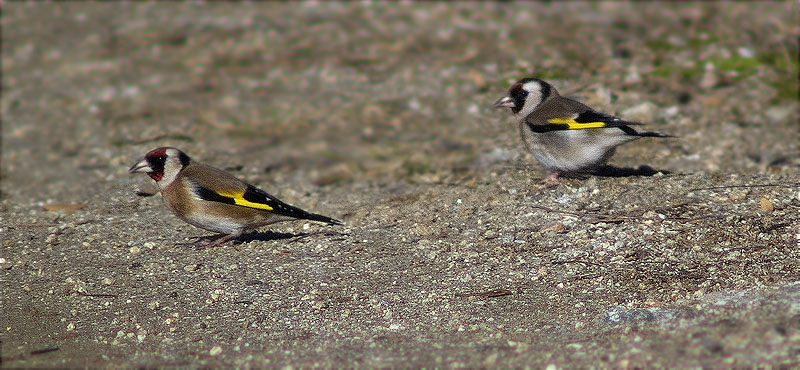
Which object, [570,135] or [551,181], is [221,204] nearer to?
[551,181]

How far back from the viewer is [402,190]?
22.3ft

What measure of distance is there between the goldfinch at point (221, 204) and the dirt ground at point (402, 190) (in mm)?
171

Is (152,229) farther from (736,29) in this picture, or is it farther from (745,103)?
(736,29)

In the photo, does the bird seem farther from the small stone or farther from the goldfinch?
the goldfinch

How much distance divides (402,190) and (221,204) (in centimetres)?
168

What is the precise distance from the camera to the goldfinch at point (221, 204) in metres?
5.59

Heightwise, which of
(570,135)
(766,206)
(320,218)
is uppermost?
(570,135)

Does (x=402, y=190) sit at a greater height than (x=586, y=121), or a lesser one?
lesser

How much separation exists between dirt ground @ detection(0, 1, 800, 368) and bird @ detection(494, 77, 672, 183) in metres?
0.19

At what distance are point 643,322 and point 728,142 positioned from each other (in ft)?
12.6

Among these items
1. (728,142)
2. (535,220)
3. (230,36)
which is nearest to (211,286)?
(535,220)

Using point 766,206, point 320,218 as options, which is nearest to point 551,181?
point 766,206

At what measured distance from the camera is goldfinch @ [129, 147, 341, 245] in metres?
5.59


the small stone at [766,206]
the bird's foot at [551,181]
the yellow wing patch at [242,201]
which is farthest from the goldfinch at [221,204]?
the small stone at [766,206]
